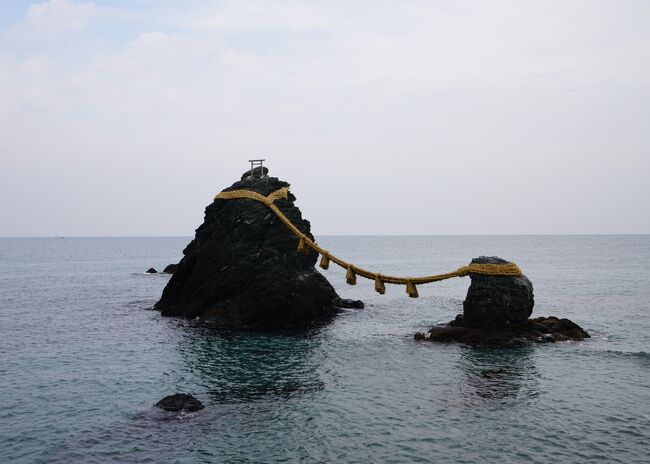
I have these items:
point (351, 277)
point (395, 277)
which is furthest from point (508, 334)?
point (351, 277)

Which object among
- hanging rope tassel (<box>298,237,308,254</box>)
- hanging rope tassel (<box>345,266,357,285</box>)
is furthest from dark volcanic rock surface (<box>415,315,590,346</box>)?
hanging rope tassel (<box>298,237,308,254</box>)

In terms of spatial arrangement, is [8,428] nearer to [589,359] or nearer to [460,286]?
[589,359]

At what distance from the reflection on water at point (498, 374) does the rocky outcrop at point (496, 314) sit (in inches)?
57.3

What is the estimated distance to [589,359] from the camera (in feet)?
73.3

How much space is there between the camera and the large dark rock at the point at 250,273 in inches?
1125

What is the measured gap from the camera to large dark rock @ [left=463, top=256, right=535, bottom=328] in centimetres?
2536

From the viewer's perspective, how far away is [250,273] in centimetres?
2922

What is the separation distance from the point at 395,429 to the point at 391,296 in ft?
103

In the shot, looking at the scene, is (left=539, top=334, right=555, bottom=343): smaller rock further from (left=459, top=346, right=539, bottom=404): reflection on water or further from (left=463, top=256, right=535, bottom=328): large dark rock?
(left=459, top=346, right=539, bottom=404): reflection on water

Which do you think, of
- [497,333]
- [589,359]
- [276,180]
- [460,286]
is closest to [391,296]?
[460,286]

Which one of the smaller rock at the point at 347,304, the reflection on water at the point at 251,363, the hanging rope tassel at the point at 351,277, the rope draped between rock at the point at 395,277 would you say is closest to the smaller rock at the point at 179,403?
the reflection on water at the point at 251,363

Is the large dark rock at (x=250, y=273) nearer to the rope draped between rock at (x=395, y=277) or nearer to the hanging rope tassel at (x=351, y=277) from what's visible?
the rope draped between rock at (x=395, y=277)

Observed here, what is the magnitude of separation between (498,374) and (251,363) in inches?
383

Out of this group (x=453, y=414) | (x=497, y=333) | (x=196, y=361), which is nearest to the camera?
(x=453, y=414)
